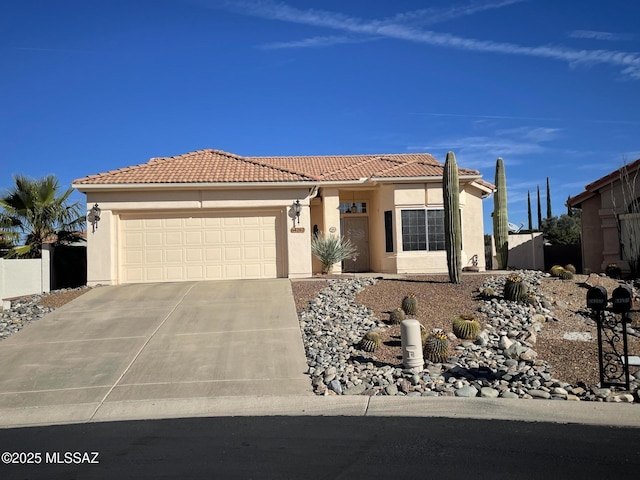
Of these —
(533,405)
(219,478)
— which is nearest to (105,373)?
(219,478)

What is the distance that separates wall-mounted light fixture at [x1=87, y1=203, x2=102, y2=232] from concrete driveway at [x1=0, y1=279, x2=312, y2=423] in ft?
9.05

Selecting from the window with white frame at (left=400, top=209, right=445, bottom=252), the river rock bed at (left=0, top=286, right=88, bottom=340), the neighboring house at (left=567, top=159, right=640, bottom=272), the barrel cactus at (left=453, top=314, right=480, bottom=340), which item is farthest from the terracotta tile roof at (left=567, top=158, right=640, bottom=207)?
the river rock bed at (left=0, top=286, right=88, bottom=340)

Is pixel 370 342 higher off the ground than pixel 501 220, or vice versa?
pixel 501 220

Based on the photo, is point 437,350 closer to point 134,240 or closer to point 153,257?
point 153,257

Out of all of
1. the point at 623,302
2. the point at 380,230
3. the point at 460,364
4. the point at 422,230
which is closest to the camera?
the point at 623,302

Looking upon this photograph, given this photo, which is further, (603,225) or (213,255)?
(603,225)

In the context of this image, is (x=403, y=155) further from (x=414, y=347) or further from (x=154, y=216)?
(x=414, y=347)

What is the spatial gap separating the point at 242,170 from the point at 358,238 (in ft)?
18.3

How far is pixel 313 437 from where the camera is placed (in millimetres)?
6898

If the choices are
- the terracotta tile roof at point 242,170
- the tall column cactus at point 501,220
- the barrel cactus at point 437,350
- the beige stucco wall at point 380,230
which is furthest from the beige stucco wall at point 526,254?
the barrel cactus at point 437,350

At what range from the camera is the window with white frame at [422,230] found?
67.7ft

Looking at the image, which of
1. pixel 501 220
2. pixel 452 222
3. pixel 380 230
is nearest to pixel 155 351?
pixel 452 222

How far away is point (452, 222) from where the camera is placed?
1642 cm

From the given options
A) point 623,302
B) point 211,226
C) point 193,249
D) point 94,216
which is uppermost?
point 94,216
